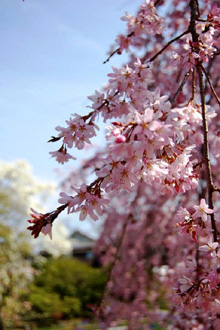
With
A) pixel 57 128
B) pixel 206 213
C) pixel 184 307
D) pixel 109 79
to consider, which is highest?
pixel 109 79

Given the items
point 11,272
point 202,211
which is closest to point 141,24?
A: point 202,211

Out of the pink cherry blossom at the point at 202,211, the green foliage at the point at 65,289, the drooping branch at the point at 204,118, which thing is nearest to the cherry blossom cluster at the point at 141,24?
the drooping branch at the point at 204,118

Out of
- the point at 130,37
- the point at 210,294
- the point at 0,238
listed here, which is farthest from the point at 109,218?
the point at 210,294

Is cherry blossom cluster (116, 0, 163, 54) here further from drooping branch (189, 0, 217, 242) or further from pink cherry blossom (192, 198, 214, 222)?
pink cherry blossom (192, 198, 214, 222)

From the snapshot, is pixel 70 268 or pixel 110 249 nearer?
pixel 110 249

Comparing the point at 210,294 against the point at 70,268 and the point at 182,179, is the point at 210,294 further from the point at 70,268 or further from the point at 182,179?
the point at 70,268

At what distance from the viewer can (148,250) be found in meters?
5.58

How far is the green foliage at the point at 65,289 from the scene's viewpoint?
7.75m

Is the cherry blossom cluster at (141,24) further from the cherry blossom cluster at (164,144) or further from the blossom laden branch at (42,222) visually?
the blossom laden branch at (42,222)

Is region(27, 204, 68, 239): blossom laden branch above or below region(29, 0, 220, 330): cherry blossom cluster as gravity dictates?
below

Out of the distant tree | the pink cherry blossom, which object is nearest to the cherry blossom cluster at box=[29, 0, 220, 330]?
the pink cherry blossom

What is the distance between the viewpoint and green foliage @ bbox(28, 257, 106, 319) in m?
7.75

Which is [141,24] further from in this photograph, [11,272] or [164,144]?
[11,272]

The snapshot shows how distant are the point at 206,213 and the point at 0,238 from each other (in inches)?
182
